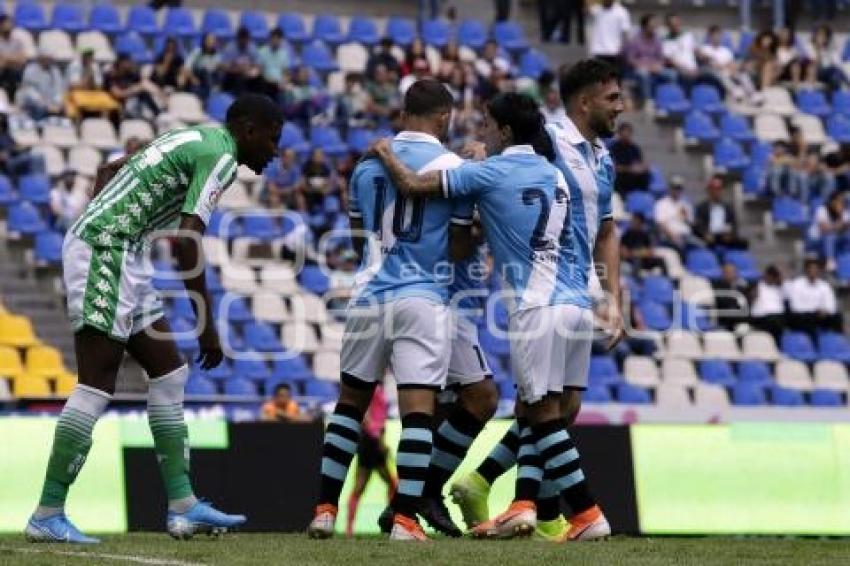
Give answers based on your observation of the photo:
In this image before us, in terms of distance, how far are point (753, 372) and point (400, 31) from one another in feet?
23.1

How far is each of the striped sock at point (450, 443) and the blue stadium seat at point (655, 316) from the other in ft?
45.8

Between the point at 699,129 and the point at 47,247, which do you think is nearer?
the point at 47,247

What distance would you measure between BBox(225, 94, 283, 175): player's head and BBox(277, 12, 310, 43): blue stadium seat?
697 inches

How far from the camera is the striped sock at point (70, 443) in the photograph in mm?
10312

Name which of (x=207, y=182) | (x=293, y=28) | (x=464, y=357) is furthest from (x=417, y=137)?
(x=293, y=28)

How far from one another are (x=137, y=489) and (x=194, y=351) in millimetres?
8470

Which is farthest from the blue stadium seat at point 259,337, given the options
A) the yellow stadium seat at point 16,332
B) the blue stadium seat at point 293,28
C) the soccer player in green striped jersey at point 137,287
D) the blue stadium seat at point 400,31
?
the soccer player in green striped jersey at point 137,287

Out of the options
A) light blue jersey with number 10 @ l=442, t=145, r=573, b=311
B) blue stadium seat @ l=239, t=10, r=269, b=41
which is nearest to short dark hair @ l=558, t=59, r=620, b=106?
light blue jersey with number 10 @ l=442, t=145, r=573, b=311

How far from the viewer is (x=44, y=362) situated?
21688mm

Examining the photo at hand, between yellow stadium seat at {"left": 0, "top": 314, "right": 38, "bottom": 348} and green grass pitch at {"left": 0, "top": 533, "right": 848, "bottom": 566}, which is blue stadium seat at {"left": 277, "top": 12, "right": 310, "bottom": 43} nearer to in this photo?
yellow stadium seat at {"left": 0, "top": 314, "right": 38, "bottom": 348}

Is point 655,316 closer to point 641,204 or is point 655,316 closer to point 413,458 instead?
point 641,204

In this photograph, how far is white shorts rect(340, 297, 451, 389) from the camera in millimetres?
10680

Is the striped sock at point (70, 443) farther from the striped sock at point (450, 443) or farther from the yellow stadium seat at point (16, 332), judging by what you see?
the yellow stadium seat at point (16, 332)

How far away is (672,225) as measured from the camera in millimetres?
26688
